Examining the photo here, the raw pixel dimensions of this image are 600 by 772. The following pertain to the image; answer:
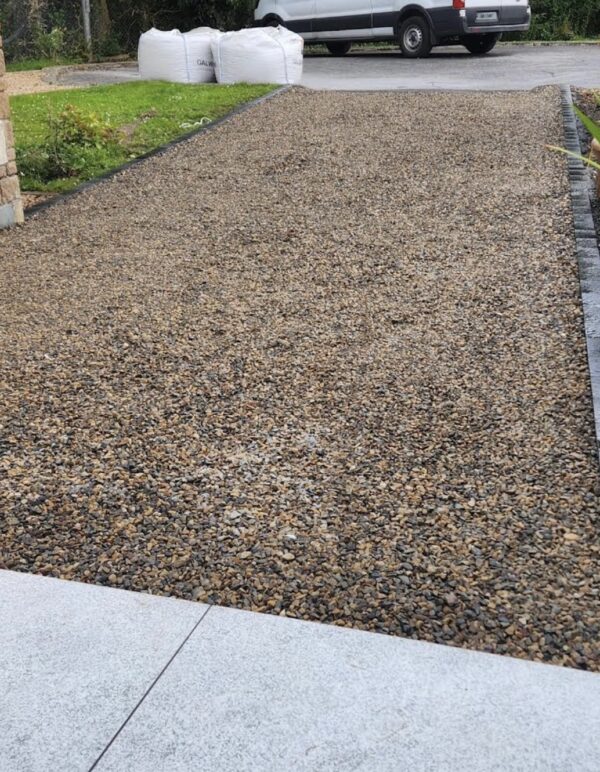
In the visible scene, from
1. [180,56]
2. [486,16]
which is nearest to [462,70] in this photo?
[486,16]

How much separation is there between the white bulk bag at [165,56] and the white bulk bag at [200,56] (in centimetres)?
8

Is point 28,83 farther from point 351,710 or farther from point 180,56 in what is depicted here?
point 351,710

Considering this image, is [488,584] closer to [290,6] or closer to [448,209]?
[448,209]

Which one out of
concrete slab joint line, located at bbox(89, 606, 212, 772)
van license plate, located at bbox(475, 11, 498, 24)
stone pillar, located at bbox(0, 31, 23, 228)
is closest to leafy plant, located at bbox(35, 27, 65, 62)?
van license plate, located at bbox(475, 11, 498, 24)

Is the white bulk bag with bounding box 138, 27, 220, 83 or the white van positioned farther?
the white van

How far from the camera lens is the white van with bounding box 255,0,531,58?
1447 cm

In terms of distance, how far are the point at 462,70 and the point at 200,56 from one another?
164 inches

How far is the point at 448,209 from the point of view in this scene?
246 inches

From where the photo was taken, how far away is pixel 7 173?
6.07 meters

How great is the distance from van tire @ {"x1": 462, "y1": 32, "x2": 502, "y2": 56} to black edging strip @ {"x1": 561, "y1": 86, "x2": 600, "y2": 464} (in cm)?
824

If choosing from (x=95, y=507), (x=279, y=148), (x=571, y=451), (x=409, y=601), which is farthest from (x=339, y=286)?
(x=279, y=148)

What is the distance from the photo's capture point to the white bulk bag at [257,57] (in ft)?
38.5

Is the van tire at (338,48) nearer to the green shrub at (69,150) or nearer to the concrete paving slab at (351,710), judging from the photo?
the green shrub at (69,150)

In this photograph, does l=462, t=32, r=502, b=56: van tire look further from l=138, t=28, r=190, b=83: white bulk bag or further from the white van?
l=138, t=28, r=190, b=83: white bulk bag
